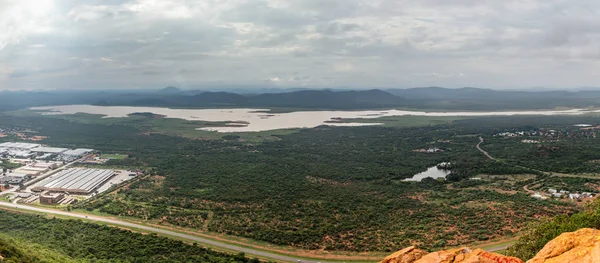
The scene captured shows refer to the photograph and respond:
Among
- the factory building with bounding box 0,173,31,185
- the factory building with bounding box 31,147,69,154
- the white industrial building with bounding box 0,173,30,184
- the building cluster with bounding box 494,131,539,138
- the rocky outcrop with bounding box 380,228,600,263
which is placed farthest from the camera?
the building cluster with bounding box 494,131,539,138

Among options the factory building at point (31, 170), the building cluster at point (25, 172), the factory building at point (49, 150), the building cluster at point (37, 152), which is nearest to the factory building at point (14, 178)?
the building cluster at point (25, 172)

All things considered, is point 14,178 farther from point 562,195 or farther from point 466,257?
point 562,195

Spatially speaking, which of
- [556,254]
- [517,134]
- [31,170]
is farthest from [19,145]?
[517,134]

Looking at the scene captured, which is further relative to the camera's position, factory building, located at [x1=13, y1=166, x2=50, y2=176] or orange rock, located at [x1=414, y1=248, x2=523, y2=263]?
factory building, located at [x1=13, y1=166, x2=50, y2=176]

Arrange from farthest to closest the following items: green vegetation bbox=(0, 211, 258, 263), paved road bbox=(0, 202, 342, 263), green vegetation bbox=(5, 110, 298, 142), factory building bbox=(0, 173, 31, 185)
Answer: green vegetation bbox=(5, 110, 298, 142) → factory building bbox=(0, 173, 31, 185) → paved road bbox=(0, 202, 342, 263) → green vegetation bbox=(0, 211, 258, 263)

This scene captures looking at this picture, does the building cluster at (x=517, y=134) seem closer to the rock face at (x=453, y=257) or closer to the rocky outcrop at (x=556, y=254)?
the rocky outcrop at (x=556, y=254)

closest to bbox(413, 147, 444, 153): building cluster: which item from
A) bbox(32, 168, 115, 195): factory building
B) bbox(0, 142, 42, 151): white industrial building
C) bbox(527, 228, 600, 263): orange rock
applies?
bbox(32, 168, 115, 195): factory building

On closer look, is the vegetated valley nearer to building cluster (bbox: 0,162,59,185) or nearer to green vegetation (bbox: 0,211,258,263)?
green vegetation (bbox: 0,211,258,263)
